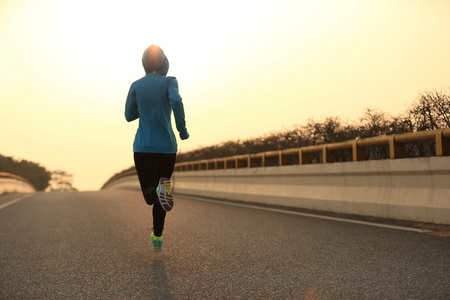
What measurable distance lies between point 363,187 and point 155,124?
4.60m

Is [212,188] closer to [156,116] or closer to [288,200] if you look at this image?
[288,200]

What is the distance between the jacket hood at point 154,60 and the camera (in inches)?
218

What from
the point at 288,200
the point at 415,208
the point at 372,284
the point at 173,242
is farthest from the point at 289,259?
the point at 288,200

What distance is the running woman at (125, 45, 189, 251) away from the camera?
537cm

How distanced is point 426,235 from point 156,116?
11.8 ft

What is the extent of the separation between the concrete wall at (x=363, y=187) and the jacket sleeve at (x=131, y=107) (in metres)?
4.23

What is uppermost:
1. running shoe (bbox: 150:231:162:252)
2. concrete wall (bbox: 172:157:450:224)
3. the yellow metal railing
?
the yellow metal railing

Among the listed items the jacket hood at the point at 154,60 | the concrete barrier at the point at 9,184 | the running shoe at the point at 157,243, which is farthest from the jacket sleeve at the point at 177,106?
the concrete barrier at the point at 9,184

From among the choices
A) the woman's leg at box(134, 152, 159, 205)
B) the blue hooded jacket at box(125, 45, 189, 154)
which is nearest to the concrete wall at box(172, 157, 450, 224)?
the blue hooded jacket at box(125, 45, 189, 154)

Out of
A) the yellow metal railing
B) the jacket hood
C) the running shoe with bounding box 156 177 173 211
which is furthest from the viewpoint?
the yellow metal railing

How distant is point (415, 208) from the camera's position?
7.36 meters

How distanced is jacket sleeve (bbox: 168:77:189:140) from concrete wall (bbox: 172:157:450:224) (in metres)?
Answer: 3.75

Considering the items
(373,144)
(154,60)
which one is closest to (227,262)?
(154,60)

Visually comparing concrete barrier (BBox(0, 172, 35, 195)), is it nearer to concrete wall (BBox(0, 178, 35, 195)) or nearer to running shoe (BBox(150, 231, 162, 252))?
concrete wall (BBox(0, 178, 35, 195))
